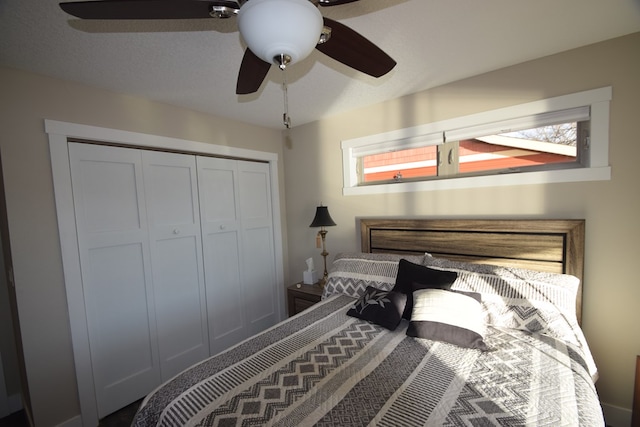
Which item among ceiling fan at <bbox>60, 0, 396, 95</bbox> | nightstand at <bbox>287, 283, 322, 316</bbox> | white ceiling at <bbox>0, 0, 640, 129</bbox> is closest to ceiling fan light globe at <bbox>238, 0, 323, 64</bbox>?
ceiling fan at <bbox>60, 0, 396, 95</bbox>

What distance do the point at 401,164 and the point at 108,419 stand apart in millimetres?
2944

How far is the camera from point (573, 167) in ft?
5.87

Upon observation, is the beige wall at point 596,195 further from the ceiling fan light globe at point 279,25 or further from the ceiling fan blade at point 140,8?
the ceiling fan blade at point 140,8

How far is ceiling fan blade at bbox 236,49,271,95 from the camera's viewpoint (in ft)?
3.80

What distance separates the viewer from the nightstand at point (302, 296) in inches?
97.6

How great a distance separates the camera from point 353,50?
1.14 metres

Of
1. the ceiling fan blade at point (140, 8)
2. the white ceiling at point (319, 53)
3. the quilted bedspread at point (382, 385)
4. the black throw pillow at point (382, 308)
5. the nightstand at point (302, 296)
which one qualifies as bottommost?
the nightstand at point (302, 296)

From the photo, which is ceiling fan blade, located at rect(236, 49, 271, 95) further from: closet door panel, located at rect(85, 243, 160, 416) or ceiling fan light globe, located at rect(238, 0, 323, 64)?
closet door panel, located at rect(85, 243, 160, 416)

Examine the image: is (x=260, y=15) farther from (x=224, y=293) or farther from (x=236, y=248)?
(x=224, y=293)

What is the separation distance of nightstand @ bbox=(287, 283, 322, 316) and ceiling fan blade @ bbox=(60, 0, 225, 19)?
2.08m

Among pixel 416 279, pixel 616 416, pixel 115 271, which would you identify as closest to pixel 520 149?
pixel 416 279

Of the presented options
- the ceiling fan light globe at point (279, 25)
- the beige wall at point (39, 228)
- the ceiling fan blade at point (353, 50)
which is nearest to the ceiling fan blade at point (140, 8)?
the ceiling fan light globe at point (279, 25)

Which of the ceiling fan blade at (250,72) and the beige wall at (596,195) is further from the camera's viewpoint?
the beige wall at (596,195)

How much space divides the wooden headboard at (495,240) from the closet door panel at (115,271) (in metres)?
1.90
